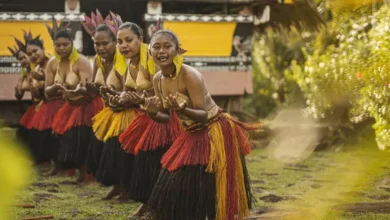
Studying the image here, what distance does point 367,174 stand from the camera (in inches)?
44.9

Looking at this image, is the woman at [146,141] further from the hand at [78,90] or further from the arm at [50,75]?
the arm at [50,75]

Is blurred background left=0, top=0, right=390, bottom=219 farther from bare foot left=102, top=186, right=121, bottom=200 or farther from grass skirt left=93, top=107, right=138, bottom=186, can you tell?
grass skirt left=93, top=107, right=138, bottom=186

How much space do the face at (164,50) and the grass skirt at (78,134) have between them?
272cm

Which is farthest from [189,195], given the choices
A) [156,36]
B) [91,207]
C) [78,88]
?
[78,88]

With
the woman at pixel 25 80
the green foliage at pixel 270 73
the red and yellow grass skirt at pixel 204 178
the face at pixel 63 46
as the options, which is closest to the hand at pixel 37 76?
the woman at pixel 25 80

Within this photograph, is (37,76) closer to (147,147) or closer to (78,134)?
(78,134)

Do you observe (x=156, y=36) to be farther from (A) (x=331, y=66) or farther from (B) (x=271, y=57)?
(B) (x=271, y=57)

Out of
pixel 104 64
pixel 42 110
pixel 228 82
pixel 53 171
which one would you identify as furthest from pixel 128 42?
pixel 228 82

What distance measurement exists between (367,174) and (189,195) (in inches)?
105

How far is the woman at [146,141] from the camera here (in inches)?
184

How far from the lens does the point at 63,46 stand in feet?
21.5

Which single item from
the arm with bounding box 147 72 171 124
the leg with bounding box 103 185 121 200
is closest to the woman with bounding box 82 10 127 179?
the leg with bounding box 103 185 121 200

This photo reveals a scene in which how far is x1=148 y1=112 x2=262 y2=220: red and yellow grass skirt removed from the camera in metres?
3.77

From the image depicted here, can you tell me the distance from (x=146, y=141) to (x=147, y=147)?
44 millimetres
